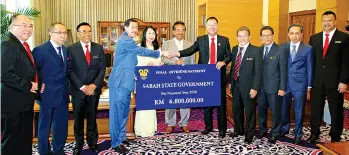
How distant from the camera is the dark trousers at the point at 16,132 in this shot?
266 centimetres

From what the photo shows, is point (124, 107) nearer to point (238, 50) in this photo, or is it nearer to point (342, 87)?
point (238, 50)

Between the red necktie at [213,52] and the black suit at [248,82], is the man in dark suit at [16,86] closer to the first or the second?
the red necktie at [213,52]

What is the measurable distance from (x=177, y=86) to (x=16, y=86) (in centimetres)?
173

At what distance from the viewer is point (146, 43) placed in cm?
406

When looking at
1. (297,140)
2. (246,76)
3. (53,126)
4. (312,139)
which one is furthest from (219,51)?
(53,126)

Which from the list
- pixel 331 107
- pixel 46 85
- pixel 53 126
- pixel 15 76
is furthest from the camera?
pixel 331 107

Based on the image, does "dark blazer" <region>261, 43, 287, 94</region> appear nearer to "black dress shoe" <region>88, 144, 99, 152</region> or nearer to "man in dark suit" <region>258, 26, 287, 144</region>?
"man in dark suit" <region>258, 26, 287, 144</region>

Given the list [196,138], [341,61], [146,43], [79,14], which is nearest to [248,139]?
[196,138]

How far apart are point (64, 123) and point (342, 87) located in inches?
118

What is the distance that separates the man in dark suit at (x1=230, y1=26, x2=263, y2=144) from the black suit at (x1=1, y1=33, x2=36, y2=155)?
2.23 metres

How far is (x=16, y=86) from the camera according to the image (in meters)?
2.60

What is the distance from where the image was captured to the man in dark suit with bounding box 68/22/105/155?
3.28 meters

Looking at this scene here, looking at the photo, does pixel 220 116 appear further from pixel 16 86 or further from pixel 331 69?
pixel 16 86

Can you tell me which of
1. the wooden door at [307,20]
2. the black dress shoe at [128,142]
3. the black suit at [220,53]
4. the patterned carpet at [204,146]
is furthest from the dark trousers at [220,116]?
the wooden door at [307,20]
